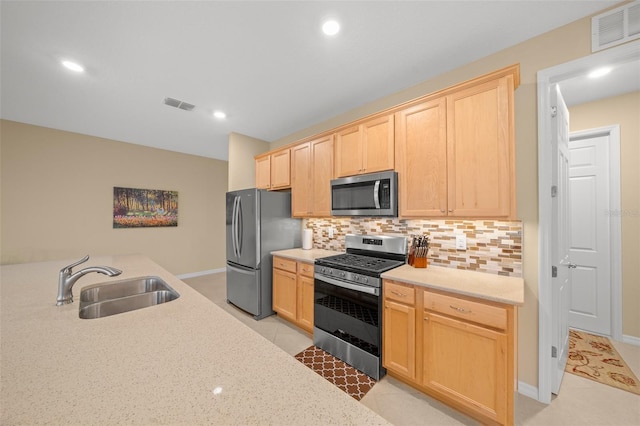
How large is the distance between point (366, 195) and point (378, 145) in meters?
0.51

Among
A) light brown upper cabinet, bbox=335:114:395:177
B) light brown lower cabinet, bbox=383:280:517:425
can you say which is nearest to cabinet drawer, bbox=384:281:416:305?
light brown lower cabinet, bbox=383:280:517:425

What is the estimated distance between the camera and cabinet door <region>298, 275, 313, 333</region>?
2.74 meters

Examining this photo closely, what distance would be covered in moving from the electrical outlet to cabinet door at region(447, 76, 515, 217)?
32cm

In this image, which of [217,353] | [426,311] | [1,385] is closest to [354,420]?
[217,353]

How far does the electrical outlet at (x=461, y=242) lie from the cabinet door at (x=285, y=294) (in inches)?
70.2

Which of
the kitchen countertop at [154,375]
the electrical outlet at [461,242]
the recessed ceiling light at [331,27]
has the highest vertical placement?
the recessed ceiling light at [331,27]

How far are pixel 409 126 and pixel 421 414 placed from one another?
227cm

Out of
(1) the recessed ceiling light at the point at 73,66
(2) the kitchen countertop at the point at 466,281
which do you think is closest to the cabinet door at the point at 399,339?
(2) the kitchen countertop at the point at 466,281

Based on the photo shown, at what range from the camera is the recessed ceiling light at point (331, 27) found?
1.72m

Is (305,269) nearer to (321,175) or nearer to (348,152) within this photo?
(321,175)

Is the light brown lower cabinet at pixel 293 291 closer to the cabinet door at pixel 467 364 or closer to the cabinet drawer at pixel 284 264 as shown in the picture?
the cabinet drawer at pixel 284 264

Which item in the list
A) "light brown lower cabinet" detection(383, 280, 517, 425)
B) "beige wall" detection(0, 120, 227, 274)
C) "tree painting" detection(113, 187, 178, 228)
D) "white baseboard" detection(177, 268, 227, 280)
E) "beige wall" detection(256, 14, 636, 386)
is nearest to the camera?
"light brown lower cabinet" detection(383, 280, 517, 425)

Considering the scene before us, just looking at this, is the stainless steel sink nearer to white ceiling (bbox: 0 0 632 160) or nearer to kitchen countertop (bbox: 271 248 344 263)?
kitchen countertop (bbox: 271 248 344 263)

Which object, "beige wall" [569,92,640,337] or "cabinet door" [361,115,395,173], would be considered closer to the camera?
"cabinet door" [361,115,395,173]
